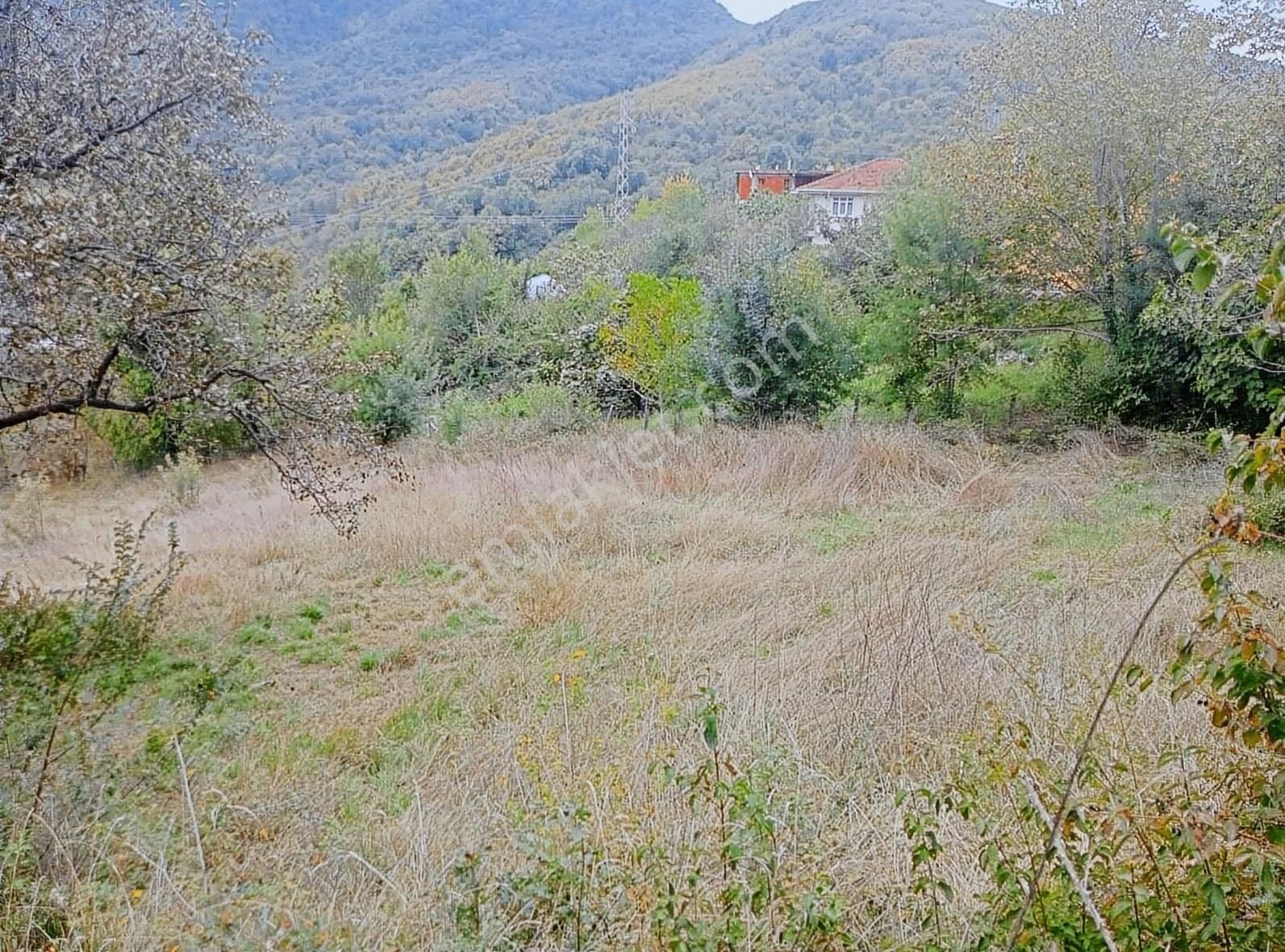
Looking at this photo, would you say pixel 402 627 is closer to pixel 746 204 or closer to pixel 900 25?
pixel 746 204

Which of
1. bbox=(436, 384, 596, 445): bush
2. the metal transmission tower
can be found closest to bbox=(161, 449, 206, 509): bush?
bbox=(436, 384, 596, 445): bush

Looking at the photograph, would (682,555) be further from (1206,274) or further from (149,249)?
(1206,274)

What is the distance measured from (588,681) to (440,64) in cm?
6066

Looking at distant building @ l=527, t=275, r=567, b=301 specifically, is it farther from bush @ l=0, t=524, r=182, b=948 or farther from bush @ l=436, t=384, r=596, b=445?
bush @ l=0, t=524, r=182, b=948

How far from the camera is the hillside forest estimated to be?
1714 mm

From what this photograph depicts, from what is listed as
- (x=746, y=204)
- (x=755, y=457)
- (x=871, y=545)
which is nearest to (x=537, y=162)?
(x=746, y=204)

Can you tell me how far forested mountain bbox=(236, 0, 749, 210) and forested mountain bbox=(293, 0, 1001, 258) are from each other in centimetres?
155

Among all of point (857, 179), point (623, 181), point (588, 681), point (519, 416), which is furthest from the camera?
point (623, 181)

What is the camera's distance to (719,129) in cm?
4191

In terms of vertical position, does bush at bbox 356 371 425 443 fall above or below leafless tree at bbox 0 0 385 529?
below

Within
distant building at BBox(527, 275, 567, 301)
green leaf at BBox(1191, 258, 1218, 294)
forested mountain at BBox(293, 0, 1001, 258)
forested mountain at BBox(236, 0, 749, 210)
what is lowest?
distant building at BBox(527, 275, 567, 301)

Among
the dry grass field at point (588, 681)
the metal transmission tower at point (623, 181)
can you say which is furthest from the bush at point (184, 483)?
the metal transmission tower at point (623, 181)

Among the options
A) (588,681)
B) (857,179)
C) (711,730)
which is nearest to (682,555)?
(588,681)

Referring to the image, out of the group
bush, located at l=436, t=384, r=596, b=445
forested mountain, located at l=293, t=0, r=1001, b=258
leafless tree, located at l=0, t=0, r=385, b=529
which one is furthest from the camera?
forested mountain, located at l=293, t=0, r=1001, b=258
